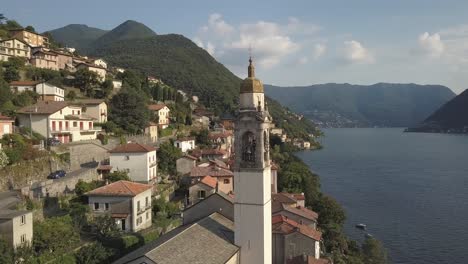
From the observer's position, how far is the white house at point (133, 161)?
132 feet

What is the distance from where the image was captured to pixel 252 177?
69.4 ft

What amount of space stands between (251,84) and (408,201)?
2077 inches

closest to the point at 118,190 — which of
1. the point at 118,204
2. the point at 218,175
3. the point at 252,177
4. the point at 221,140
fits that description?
the point at 118,204

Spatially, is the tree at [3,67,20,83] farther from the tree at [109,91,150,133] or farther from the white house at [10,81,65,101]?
the tree at [109,91,150,133]

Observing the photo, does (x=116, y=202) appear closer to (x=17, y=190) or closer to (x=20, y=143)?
(x=17, y=190)

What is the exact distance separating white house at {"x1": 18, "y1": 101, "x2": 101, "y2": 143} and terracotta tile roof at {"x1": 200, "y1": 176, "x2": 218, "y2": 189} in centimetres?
1367

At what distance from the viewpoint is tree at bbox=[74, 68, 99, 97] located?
6181 centimetres

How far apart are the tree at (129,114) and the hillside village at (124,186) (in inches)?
5.6

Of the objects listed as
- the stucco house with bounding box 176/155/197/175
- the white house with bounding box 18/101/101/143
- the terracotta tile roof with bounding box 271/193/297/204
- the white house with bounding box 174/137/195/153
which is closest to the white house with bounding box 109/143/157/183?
the white house with bounding box 18/101/101/143

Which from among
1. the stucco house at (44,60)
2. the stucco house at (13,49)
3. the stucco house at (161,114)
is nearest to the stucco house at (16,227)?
the stucco house at (161,114)

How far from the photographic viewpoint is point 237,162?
21.6 m

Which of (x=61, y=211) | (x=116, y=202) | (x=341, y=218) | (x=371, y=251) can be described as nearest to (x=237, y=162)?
(x=116, y=202)

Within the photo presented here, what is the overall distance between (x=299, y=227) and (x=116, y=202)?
1352 centimetres

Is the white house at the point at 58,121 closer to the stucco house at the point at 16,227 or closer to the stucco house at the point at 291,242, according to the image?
the stucco house at the point at 16,227
